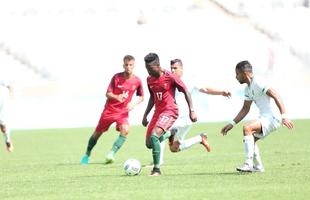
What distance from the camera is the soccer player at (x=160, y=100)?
41.8 ft

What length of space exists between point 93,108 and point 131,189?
20.8m

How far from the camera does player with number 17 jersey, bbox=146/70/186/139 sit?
13000mm

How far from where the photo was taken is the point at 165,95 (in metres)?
13.2

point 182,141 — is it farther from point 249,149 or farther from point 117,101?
point 249,149

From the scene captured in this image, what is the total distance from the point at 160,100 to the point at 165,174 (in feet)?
3.61

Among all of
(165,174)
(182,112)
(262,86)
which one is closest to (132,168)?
(165,174)

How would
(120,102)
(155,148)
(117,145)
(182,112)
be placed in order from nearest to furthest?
(155,148) < (182,112) < (117,145) < (120,102)

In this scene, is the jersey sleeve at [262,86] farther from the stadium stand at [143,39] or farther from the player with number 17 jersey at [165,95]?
the stadium stand at [143,39]

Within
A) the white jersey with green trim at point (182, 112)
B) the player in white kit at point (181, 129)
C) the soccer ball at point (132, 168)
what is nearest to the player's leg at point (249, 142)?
the soccer ball at point (132, 168)

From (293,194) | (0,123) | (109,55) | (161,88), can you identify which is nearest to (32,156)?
(0,123)

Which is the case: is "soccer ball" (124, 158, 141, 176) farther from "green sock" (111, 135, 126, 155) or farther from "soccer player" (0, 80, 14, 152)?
"soccer player" (0, 80, 14, 152)

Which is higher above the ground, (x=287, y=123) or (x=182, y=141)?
(x=287, y=123)

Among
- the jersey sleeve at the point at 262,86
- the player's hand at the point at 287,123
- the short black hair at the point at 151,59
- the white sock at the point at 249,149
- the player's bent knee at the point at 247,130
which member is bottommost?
the white sock at the point at 249,149

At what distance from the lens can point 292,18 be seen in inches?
1762
